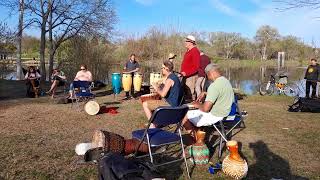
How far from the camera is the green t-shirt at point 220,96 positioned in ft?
16.4

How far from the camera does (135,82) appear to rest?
38.7 feet

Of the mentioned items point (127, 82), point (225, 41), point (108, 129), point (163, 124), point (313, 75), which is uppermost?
point (225, 41)

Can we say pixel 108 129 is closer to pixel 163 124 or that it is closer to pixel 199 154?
pixel 199 154

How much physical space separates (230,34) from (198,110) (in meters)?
50.0

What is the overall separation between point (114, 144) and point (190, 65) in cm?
369

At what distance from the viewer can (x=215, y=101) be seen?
5094 mm

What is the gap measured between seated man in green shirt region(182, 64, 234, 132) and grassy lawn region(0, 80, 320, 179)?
0.54 m

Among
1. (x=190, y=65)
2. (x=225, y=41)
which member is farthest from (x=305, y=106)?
(x=225, y=41)

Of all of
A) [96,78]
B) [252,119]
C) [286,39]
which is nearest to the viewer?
[252,119]

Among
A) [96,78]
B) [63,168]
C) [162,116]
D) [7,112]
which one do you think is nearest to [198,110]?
[162,116]

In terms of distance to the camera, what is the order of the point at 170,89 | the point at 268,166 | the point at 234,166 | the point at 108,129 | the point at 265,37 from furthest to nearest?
the point at 265,37 < the point at 108,129 < the point at 170,89 < the point at 268,166 < the point at 234,166

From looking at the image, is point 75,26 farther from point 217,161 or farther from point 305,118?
point 217,161

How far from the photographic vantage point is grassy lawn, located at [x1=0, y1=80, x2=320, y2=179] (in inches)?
179

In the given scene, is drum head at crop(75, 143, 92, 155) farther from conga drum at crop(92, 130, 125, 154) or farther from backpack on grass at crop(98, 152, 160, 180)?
backpack on grass at crop(98, 152, 160, 180)
